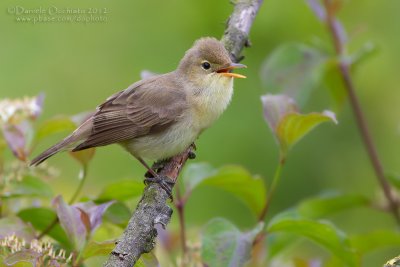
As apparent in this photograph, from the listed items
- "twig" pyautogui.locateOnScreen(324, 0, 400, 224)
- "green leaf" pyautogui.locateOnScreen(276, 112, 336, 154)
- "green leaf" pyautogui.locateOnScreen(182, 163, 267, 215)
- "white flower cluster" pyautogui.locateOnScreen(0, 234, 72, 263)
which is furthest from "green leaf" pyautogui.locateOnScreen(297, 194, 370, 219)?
"white flower cluster" pyautogui.locateOnScreen(0, 234, 72, 263)

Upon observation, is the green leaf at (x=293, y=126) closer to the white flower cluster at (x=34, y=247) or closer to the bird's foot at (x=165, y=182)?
the bird's foot at (x=165, y=182)

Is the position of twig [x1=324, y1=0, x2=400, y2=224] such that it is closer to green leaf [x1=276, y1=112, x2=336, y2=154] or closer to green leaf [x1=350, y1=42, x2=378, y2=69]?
green leaf [x1=350, y1=42, x2=378, y2=69]

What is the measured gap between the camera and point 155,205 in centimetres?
250

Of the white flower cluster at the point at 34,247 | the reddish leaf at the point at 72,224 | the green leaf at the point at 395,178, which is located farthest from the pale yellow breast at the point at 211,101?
the white flower cluster at the point at 34,247

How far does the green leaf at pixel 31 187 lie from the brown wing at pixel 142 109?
0.86 metres

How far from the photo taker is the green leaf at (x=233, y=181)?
2.56 meters

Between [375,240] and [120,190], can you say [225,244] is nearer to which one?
[120,190]

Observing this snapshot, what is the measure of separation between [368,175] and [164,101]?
2.09 m

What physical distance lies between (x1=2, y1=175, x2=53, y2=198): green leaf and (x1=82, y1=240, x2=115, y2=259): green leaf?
0.49 meters

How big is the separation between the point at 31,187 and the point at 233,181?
2.67ft

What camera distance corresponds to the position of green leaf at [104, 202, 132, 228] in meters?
2.37

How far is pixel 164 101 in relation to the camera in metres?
3.53

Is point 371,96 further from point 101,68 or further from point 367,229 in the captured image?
point 101,68

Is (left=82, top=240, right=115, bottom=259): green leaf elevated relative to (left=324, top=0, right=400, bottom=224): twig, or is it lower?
lower
